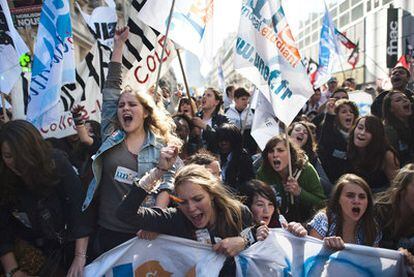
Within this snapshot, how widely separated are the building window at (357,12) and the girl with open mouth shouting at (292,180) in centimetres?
3658

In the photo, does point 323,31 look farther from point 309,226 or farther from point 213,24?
point 309,226

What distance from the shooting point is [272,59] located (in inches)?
176

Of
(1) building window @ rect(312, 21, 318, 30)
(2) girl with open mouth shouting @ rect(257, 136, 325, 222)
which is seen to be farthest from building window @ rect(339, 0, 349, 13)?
(2) girl with open mouth shouting @ rect(257, 136, 325, 222)

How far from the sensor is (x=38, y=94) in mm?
4543

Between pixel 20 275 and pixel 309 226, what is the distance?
1814mm

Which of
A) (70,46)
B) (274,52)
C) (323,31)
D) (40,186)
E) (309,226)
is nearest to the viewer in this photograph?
(40,186)

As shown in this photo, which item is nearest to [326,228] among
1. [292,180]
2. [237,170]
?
[292,180]

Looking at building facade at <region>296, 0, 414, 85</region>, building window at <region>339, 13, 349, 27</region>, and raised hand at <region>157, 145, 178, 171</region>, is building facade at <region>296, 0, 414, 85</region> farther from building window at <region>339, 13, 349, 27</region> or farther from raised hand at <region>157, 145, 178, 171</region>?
raised hand at <region>157, 145, 178, 171</region>

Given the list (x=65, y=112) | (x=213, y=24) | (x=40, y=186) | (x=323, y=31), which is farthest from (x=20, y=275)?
(x=323, y=31)

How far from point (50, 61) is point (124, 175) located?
85.0 inches

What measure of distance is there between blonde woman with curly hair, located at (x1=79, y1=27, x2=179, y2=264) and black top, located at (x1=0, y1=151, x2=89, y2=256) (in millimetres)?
81

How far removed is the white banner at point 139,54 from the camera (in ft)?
14.5

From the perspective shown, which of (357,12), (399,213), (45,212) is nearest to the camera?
(45,212)

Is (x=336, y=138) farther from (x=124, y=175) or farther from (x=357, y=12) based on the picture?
(x=357, y=12)
